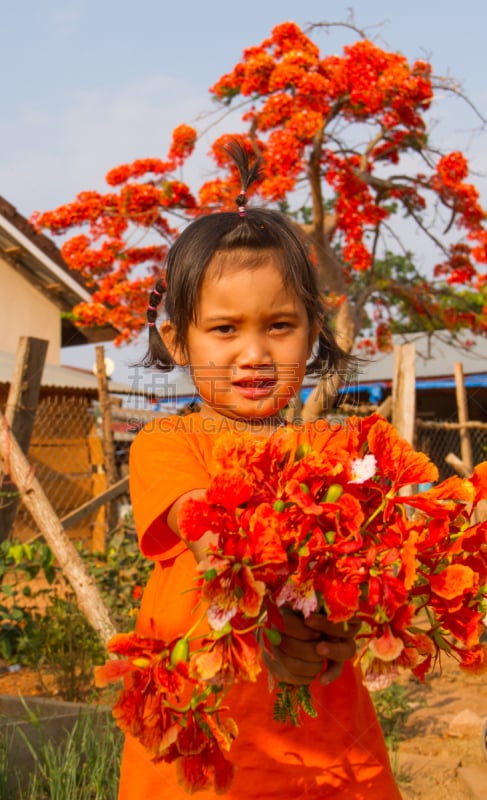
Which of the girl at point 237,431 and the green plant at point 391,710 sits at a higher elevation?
the girl at point 237,431

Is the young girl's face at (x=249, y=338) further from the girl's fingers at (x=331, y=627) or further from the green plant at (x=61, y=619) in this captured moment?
the green plant at (x=61, y=619)

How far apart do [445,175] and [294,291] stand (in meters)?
7.12

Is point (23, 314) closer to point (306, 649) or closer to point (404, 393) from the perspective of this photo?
point (404, 393)

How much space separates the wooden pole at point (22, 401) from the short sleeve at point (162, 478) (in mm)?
2884

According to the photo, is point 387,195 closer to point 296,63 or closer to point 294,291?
point 296,63

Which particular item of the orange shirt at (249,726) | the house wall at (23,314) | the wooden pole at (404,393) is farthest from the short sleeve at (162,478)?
the house wall at (23,314)

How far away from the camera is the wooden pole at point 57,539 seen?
11.3 ft

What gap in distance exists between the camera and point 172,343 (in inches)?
66.5

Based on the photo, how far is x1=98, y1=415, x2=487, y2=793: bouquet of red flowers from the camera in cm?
88

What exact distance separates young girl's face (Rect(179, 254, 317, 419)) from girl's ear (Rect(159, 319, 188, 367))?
14cm

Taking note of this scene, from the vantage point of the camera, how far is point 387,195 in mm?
Result: 8352

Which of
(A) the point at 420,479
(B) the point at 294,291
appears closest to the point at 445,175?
(B) the point at 294,291

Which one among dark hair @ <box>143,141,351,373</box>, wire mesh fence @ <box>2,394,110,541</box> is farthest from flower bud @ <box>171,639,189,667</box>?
wire mesh fence @ <box>2,394,110,541</box>

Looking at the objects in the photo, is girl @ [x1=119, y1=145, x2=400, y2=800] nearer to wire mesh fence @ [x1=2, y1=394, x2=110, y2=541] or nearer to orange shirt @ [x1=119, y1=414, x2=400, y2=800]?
orange shirt @ [x1=119, y1=414, x2=400, y2=800]
